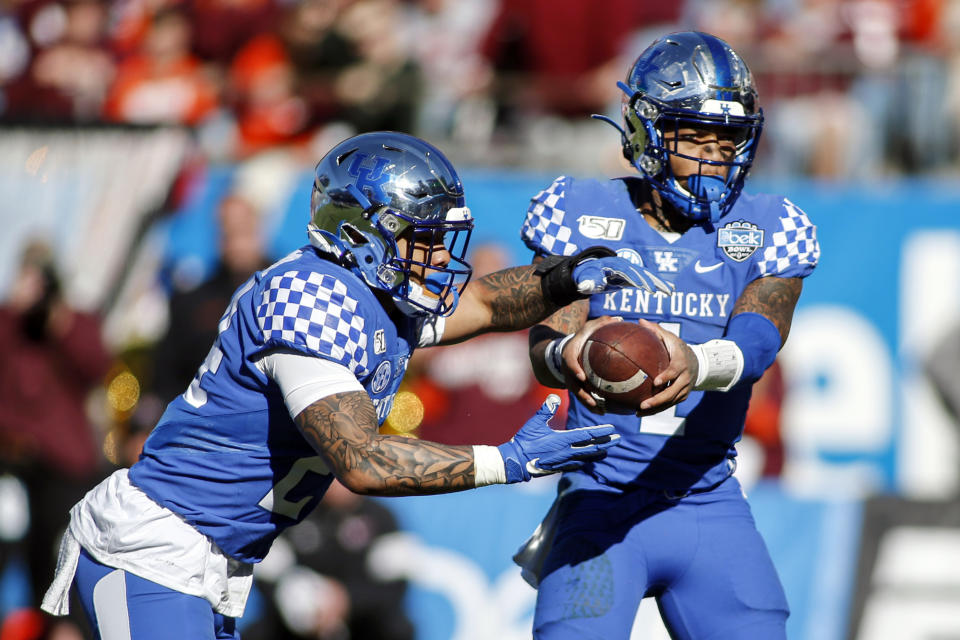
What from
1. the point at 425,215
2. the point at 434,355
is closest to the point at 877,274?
the point at 434,355

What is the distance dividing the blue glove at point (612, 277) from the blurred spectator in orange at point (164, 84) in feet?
20.3

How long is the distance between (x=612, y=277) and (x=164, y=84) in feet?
22.6

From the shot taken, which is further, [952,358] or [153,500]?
[952,358]

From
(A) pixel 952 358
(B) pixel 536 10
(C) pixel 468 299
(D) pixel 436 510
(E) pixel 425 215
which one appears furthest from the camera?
(B) pixel 536 10

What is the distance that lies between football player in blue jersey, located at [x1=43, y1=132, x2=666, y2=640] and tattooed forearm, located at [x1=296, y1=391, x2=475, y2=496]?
6 centimetres

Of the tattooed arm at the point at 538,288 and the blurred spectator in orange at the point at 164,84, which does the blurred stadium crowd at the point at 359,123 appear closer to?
the blurred spectator in orange at the point at 164,84

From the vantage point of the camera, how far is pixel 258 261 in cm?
763

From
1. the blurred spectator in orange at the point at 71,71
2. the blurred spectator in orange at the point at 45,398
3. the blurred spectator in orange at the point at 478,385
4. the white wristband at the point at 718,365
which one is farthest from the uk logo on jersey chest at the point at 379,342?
the blurred spectator in orange at the point at 71,71

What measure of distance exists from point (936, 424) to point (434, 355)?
10.1ft

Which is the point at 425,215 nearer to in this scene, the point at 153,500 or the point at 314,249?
the point at 314,249

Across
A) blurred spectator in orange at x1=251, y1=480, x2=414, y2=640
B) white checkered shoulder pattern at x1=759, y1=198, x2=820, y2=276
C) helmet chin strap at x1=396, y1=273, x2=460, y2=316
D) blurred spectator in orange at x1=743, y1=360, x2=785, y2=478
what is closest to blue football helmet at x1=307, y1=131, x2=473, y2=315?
helmet chin strap at x1=396, y1=273, x2=460, y2=316

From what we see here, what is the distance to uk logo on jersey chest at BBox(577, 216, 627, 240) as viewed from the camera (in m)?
4.16

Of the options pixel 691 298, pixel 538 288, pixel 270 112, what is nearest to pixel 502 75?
pixel 270 112

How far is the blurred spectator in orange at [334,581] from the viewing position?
6988 mm
